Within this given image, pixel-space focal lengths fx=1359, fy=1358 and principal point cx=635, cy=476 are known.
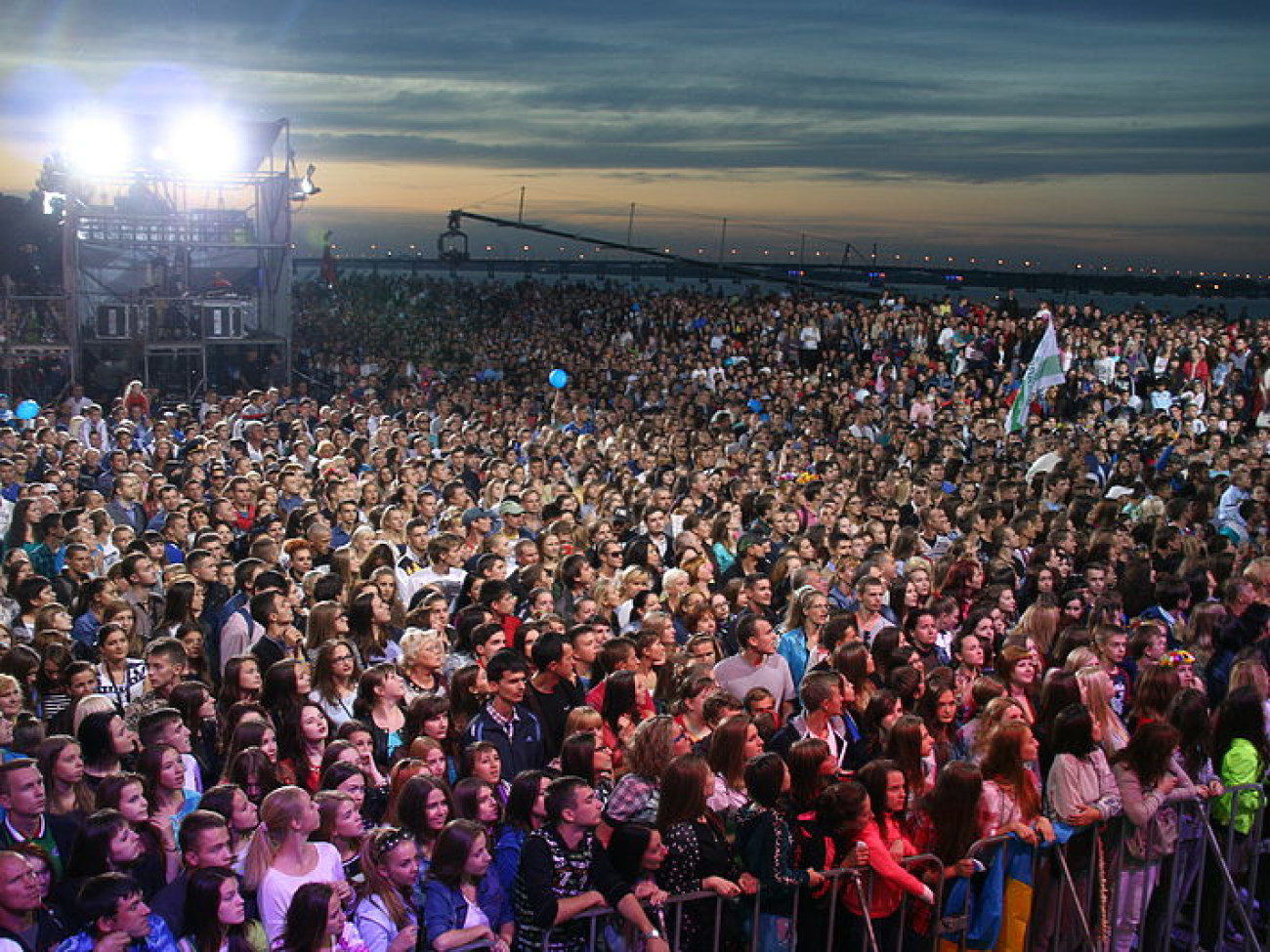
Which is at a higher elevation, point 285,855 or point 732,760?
point 732,760

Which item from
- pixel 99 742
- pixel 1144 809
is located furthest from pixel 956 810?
pixel 99 742

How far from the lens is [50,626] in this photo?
750cm

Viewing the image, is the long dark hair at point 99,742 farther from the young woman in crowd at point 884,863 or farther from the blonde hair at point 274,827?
the young woman in crowd at point 884,863

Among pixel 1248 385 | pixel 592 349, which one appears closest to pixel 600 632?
pixel 1248 385

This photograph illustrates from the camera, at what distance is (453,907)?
495 centimetres

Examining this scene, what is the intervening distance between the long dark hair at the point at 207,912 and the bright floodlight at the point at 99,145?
24.3 m

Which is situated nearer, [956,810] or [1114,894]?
[956,810]

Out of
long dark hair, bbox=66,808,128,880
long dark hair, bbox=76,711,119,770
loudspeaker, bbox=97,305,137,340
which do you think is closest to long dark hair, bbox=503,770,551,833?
long dark hair, bbox=66,808,128,880

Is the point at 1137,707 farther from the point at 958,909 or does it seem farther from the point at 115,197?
the point at 115,197

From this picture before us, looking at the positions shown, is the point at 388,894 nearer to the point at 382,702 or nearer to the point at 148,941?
the point at 148,941

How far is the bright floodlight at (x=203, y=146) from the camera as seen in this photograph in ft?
87.8

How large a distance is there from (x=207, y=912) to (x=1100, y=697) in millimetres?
4448

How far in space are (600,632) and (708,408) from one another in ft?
43.7

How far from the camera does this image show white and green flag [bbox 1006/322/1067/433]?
17.5m
